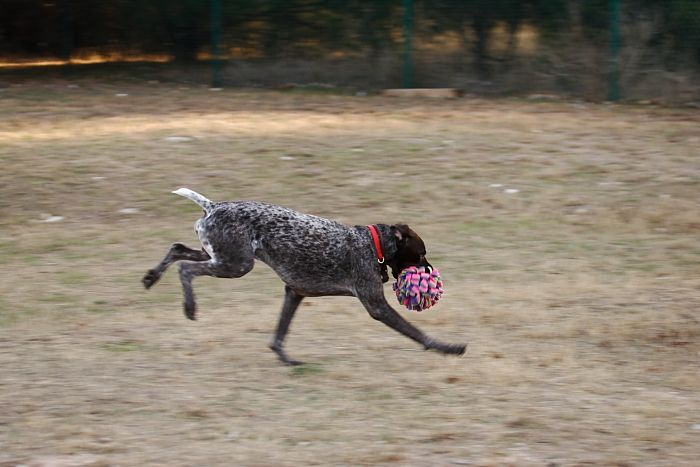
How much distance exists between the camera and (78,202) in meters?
12.2

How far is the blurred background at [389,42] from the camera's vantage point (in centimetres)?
1736

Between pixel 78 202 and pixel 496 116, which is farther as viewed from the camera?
pixel 496 116

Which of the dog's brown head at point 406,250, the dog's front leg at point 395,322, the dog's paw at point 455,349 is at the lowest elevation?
the dog's paw at point 455,349

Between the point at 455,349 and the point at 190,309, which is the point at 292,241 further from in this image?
the point at 455,349

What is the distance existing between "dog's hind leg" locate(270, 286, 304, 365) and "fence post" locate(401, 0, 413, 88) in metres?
11.1

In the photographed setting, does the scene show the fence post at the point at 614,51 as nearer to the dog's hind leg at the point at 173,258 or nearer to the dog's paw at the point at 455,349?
the dog's paw at the point at 455,349

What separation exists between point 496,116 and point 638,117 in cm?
201

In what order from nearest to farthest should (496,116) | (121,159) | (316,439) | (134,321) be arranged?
1. (316,439)
2. (134,321)
3. (121,159)
4. (496,116)

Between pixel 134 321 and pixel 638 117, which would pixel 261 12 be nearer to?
pixel 638 117

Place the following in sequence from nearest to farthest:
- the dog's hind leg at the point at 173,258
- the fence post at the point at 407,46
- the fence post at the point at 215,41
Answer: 1. the dog's hind leg at the point at 173,258
2. the fence post at the point at 407,46
3. the fence post at the point at 215,41

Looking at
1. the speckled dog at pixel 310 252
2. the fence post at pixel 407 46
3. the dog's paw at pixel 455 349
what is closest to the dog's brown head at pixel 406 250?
the speckled dog at pixel 310 252

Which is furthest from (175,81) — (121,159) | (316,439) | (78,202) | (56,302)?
(316,439)

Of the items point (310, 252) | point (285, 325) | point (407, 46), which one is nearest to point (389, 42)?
point (407, 46)

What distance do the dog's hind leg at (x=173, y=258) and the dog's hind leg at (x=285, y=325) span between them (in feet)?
2.09
